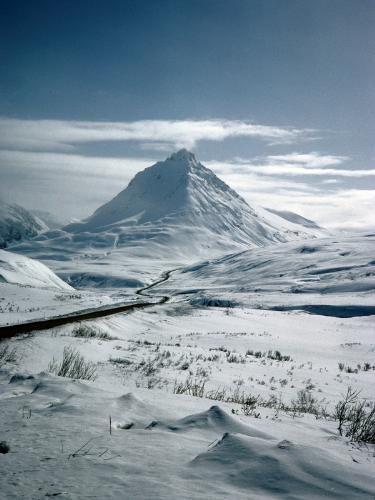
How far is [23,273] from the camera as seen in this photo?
2163 inches

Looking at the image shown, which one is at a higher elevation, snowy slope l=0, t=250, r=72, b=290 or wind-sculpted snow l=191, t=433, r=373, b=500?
wind-sculpted snow l=191, t=433, r=373, b=500

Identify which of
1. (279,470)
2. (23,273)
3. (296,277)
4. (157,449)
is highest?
(279,470)

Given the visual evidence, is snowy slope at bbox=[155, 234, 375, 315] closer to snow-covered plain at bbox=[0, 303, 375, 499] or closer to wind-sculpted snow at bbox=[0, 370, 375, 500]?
snow-covered plain at bbox=[0, 303, 375, 499]

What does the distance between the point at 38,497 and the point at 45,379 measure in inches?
161

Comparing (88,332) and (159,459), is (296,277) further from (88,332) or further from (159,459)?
(159,459)

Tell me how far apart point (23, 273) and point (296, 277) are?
63237 mm

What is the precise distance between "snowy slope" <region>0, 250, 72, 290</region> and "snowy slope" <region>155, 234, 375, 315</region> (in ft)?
80.0

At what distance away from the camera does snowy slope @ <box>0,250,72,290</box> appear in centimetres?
4941

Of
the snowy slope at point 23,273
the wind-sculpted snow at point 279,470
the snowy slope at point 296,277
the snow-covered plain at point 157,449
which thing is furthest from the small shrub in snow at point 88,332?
the snowy slope at point 296,277

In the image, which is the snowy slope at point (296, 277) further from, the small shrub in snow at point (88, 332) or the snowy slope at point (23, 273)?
the small shrub in snow at point (88, 332)

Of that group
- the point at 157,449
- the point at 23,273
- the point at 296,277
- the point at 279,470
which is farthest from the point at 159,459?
the point at 296,277

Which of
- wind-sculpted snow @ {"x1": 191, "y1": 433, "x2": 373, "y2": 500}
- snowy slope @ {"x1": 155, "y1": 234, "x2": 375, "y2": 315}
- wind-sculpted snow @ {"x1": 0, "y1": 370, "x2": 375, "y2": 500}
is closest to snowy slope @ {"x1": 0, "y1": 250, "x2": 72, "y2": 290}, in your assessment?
snowy slope @ {"x1": 155, "y1": 234, "x2": 375, "y2": 315}

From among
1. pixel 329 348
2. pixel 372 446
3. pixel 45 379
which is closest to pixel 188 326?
pixel 329 348

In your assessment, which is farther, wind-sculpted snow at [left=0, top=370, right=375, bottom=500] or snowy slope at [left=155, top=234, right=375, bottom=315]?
snowy slope at [left=155, top=234, right=375, bottom=315]
